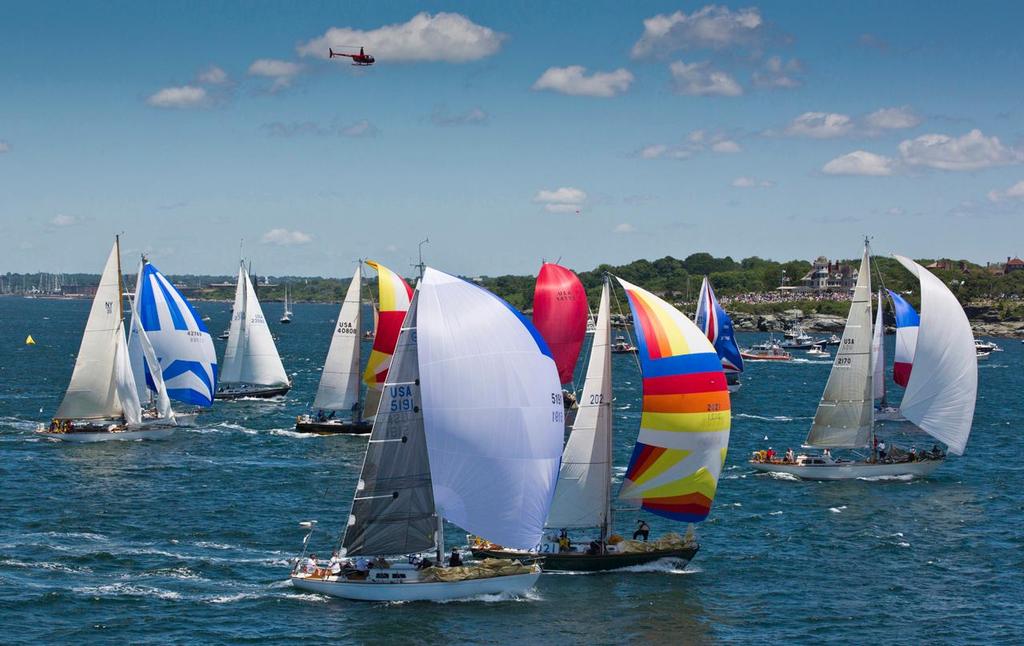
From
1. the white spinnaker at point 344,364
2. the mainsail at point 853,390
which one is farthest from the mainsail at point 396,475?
the white spinnaker at point 344,364

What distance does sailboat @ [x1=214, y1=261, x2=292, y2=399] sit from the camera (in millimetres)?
109375

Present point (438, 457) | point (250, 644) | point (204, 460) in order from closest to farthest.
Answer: point (250, 644) → point (438, 457) → point (204, 460)

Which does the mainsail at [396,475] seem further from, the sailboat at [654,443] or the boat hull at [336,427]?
the boat hull at [336,427]

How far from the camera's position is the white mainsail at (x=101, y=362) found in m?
84.0

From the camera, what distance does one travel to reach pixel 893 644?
1747 inches

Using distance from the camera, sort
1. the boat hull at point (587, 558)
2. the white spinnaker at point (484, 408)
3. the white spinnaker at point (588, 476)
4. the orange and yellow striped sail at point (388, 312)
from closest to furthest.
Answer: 1. the white spinnaker at point (484, 408)
2. the boat hull at point (587, 558)
3. the white spinnaker at point (588, 476)
4. the orange and yellow striped sail at point (388, 312)

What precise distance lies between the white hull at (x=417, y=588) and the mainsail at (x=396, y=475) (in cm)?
144

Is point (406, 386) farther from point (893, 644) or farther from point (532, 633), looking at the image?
point (893, 644)

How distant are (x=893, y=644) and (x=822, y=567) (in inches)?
414

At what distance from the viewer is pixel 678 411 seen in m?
52.0

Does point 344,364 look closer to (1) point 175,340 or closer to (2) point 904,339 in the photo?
(1) point 175,340

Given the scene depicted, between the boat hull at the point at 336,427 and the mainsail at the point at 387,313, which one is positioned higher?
the mainsail at the point at 387,313

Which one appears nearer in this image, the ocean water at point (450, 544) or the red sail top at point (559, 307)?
the ocean water at point (450, 544)

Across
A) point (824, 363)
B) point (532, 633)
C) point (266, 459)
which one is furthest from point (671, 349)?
point (824, 363)
